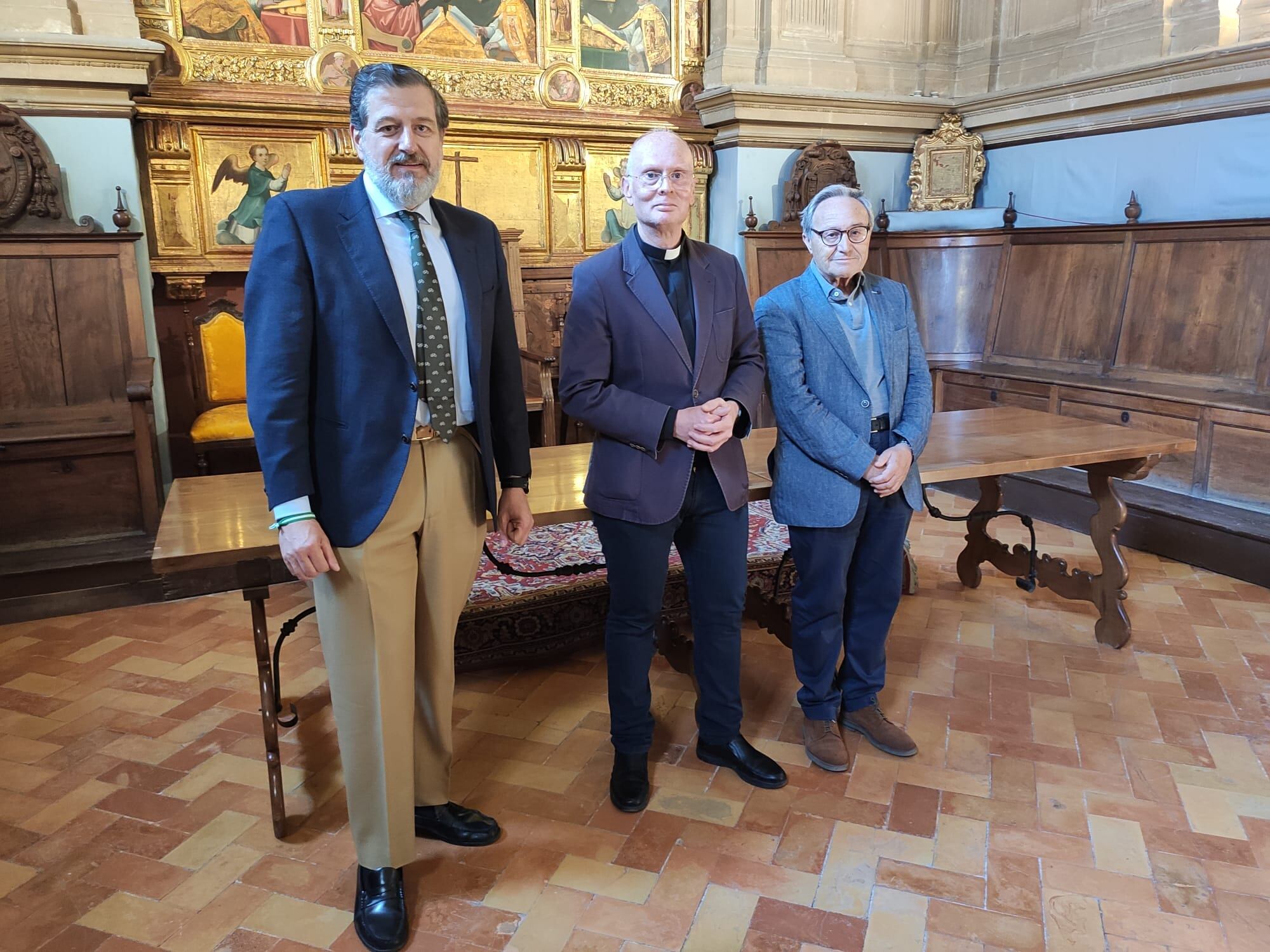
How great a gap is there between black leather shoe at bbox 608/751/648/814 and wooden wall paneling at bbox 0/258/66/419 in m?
3.46

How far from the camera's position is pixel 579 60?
5.87 m

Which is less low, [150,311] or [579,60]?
[579,60]

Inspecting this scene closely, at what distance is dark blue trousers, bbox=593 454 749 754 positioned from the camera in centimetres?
239

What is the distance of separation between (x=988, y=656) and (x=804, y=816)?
1377mm

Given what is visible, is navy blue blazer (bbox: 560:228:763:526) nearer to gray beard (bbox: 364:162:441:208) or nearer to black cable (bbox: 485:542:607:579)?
gray beard (bbox: 364:162:441:208)

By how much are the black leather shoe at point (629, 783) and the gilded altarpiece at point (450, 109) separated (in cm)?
371

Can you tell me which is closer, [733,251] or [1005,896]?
[1005,896]

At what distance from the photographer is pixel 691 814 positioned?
8.39ft

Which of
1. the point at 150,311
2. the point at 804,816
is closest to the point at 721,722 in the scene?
the point at 804,816

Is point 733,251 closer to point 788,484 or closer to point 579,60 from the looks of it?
point 579,60

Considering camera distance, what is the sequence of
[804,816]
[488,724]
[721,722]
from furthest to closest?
[488,724], [721,722], [804,816]

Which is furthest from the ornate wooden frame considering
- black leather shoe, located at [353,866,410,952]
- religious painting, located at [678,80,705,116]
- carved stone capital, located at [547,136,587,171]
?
black leather shoe, located at [353,866,410,952]

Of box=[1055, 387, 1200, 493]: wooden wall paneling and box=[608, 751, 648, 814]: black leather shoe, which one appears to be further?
box=[1055, 387, 1200, 493]: wooden wall paneling

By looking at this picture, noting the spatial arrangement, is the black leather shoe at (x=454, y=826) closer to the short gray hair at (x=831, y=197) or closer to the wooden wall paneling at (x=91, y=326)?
the short gray hair at (x=831, y=197)
